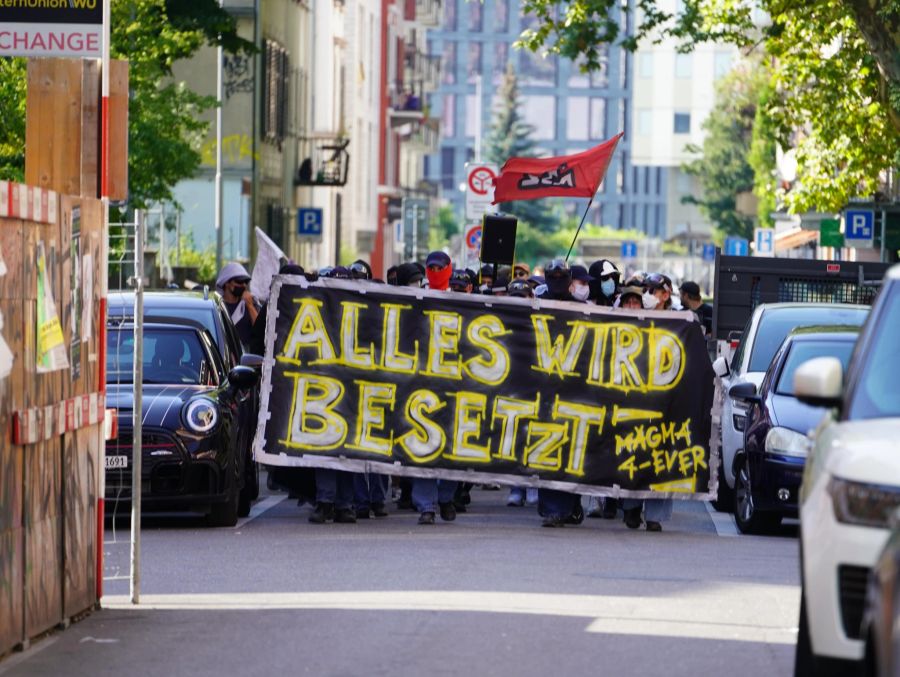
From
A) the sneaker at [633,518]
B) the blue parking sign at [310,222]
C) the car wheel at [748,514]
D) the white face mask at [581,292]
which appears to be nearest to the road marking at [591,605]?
the car wheel at [748,514]

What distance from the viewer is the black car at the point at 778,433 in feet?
53.8

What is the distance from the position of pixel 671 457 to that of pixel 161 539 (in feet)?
12.1

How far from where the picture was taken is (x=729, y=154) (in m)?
90.2

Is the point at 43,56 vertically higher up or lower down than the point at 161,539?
higher up

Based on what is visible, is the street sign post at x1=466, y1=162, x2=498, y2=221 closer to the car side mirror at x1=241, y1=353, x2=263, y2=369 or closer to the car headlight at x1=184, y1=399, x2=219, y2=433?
the car side mirror at x1=241, y1=353, x2=263, y2=369

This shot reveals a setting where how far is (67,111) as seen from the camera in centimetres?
1166

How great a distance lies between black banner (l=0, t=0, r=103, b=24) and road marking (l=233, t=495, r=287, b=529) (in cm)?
546

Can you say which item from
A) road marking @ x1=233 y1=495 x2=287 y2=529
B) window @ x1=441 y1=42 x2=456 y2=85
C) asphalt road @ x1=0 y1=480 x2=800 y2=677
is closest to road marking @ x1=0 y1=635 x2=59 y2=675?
asphalt road @ x1=0 y1=480 x2=800 y2=677

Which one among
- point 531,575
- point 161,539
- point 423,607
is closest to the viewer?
point 423,607

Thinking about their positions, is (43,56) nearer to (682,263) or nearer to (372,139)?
(372,139)

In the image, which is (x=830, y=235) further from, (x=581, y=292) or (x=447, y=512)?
(x=447, y=512)

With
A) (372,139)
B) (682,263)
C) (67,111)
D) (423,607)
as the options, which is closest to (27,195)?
(67,111)

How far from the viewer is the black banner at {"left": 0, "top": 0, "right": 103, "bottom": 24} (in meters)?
12.0

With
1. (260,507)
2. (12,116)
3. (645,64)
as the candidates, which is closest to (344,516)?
(260,507)
